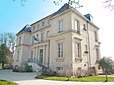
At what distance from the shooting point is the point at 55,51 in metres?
21.8

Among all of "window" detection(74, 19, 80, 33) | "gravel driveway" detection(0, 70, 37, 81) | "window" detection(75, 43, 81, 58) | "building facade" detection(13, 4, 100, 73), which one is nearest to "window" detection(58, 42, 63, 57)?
"building facade" detection(13, 4, 100, 73)

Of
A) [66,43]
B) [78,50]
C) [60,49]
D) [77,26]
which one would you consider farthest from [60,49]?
[77,26]

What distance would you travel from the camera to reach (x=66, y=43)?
20.2m

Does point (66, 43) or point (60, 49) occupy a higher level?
point (66, 43)

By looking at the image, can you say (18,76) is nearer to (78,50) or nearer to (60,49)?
(60,49)

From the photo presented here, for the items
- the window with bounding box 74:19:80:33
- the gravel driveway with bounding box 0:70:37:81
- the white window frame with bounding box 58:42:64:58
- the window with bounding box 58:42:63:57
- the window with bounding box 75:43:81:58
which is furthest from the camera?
the window with bounding box 74:19:80:33

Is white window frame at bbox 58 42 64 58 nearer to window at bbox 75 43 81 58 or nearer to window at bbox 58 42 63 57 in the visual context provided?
window at bbox 58 42 63 57

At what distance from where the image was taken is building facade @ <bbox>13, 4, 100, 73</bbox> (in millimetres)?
19833

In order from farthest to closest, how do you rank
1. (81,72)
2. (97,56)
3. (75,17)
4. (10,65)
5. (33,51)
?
(10,65) < (33,51) < (97,56) < (75,17) < (81,72)

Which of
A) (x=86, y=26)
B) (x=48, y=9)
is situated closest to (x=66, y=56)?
(x=86, y=26)

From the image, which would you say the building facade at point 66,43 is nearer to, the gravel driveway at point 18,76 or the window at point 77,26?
the window at point 77,26

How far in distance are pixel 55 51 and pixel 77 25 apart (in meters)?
5.40

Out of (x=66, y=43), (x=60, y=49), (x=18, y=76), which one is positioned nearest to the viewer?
(x=18, y=76)

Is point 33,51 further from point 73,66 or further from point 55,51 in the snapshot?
point 73,66
